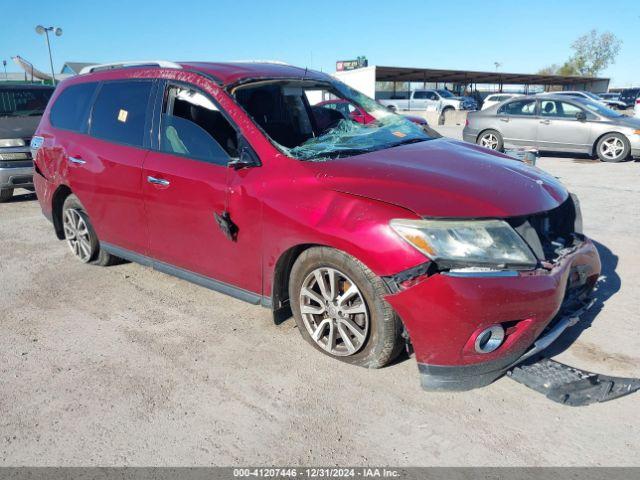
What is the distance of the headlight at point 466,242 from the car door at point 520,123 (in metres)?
10.8

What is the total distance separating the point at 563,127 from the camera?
1209 cm

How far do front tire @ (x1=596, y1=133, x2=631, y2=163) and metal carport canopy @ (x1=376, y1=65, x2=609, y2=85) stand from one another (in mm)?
27513

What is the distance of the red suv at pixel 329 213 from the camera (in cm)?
260

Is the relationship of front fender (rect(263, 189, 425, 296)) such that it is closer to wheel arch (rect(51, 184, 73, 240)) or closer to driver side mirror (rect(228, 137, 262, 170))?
driver side mirror (rect(228, 137, 262, 170))

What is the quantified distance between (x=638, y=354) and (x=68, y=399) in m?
3.38

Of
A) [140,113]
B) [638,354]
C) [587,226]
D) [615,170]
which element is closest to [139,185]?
[140,113]

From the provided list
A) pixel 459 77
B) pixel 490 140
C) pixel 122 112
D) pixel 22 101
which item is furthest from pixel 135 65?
pixel 459 77

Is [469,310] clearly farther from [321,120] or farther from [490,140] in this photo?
[490,140]

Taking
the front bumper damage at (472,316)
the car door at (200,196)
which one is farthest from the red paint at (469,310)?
the car door at (200,196)

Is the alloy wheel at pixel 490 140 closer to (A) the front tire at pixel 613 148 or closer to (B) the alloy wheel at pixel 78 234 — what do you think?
(A) the front tire at pixel 613 148

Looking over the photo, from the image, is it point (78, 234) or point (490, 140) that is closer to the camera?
point (78, 234)

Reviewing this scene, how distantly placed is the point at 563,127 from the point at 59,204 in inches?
436

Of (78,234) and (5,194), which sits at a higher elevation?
(78,234)

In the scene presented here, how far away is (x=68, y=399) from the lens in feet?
9.48
